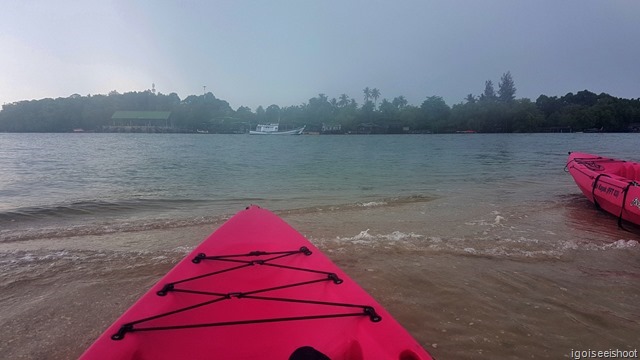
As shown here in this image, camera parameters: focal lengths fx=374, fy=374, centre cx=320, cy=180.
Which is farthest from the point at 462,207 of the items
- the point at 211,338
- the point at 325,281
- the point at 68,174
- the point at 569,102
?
the point at 569,102

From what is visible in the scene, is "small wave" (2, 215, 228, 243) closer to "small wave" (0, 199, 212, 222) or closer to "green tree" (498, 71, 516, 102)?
"small wave" (0, 199, 212, 222)

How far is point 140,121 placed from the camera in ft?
347

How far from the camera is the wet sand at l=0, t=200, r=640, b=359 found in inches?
128

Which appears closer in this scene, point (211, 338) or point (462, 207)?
point (211, 338)

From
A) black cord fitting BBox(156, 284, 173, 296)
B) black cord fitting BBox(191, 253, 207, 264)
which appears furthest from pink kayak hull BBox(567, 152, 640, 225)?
black cord fitting BBox(156, 284, 173, 296)

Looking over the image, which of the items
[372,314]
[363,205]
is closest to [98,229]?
[363,205]

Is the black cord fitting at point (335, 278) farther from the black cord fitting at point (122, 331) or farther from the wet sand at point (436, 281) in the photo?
the black cord fitting at point (122, 331)

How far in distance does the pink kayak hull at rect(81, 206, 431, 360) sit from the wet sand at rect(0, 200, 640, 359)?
40.4 inches

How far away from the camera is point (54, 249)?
6090 mm

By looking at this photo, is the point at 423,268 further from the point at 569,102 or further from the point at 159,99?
the point at 569,102

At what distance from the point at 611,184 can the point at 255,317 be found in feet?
29.3

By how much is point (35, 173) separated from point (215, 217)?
1502cm

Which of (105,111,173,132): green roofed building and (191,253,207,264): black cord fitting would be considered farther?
(105,111,173,132): green roofed building
